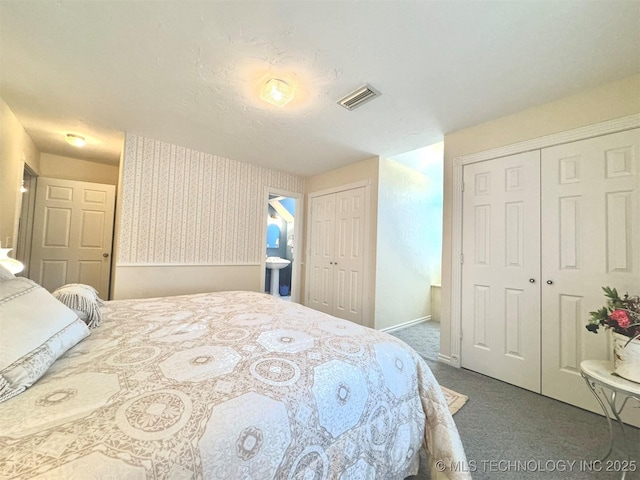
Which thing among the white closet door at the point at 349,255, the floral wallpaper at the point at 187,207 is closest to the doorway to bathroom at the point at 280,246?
the floral wallpaper at the point at 187,207

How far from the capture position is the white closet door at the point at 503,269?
6.72 ft

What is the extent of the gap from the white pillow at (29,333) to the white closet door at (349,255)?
283 cm

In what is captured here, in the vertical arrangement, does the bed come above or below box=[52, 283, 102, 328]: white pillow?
below

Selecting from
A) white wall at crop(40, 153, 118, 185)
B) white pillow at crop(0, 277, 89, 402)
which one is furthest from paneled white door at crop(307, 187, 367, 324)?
white wall at crop(40, 153, 118, 185)

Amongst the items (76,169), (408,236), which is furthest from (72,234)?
(408,236)

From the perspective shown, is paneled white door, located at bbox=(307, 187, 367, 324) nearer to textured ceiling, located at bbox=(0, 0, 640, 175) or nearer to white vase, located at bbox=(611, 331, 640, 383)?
textured ceiling, located at bbox=(0, 0, 640, 175)

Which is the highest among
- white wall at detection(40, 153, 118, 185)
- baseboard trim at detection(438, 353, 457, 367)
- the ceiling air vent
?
the ceiling air vent

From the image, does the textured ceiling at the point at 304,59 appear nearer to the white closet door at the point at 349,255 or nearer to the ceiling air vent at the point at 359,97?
the ceiling air vent at the point at 359,97

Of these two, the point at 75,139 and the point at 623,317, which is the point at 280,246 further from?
the point at 623,317

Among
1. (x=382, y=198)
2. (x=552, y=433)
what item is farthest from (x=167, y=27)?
(x=552, y=433)

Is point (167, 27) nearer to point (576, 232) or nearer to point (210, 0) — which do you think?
point (210, 0)

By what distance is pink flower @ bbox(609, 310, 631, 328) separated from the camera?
1.26 meters

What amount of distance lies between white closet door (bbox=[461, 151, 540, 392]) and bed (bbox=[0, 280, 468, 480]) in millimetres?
1394

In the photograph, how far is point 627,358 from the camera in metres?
1.23
